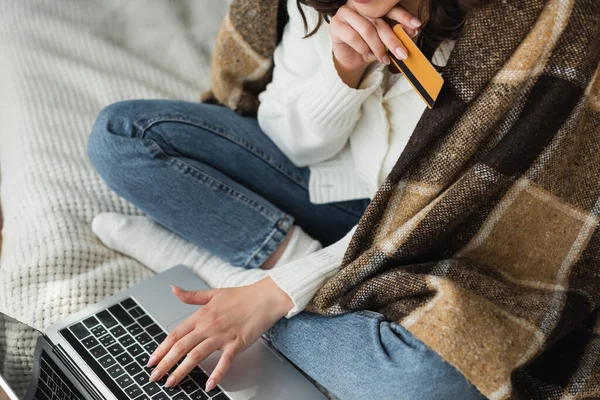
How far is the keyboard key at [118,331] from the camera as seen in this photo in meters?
0.91

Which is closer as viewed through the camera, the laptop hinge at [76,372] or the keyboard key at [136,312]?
the laptop hinge at [76,372]

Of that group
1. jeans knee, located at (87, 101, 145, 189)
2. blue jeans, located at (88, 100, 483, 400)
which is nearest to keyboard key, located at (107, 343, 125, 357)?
blue jeans, located at (88, 100, 483, 400)

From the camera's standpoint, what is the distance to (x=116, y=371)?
2.80 ft

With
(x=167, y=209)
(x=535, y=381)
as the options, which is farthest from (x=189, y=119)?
(x=535, y=381)

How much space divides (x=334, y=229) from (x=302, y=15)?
14.9 inches

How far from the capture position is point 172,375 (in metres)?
0.83

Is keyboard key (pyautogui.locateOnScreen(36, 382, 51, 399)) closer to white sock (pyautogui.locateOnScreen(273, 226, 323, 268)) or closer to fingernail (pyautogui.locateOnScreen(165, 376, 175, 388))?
fingernail (pyautogui.locateOnScreen(165, 376, 175, 388))

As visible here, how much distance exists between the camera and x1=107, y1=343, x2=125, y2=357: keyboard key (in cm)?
88

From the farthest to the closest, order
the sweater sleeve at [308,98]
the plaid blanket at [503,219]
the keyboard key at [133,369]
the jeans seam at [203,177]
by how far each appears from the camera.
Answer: the jeans seam at [203,177], the sweater sleeve at [308,98], the keyboard key at [133,369], the plaid blanket at [503,219]

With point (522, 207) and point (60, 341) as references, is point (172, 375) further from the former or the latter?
point (522, 207)

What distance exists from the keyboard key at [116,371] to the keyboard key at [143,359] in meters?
0.02

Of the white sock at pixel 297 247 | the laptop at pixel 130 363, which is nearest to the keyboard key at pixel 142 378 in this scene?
the laptop at pixel 130 363

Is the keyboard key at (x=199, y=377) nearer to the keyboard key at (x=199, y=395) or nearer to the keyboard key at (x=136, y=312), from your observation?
the keyboard key at (x=199, y=395)

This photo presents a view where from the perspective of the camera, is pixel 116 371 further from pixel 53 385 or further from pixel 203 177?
pixel 203 177
